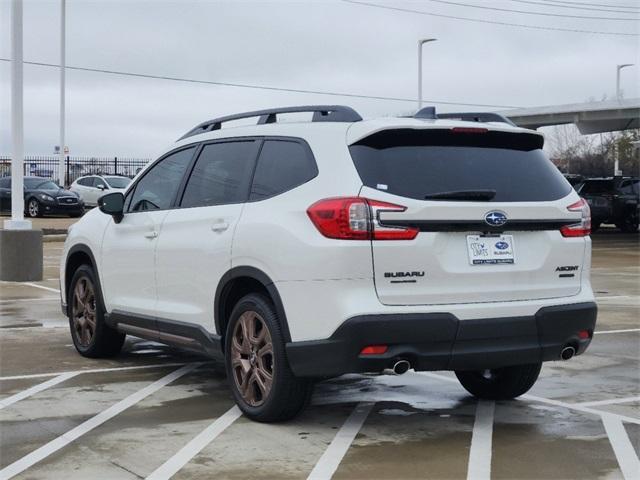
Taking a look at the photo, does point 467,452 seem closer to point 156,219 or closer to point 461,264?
point 461,264

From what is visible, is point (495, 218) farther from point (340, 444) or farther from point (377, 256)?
point (340, 444)

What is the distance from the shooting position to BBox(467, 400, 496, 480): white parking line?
17.0ft

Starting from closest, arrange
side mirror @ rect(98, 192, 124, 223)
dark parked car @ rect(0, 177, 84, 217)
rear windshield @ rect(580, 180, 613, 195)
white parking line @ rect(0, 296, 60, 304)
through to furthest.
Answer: side mirror @ rect(98, 192, 124, 223)
white parking line @ rect(0, 296, 60, 304)
dark parked car @ rect(0, 177, 84, 217)
rear windshield @ rect(580, 180, 613, 195)

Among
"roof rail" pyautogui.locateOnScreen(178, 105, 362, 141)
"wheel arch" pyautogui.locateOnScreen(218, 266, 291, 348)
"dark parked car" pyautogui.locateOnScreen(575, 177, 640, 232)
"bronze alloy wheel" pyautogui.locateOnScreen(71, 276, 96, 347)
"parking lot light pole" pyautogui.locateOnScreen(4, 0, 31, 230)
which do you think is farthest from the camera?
"dark parked car" pyautogui.locateOnScreen(575, 177, 640, 232)

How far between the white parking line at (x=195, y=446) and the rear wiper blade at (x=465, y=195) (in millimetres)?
1858

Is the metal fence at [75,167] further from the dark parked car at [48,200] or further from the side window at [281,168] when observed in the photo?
the side window at [281,168]

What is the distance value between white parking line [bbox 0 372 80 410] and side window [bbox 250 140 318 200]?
85.6 inches

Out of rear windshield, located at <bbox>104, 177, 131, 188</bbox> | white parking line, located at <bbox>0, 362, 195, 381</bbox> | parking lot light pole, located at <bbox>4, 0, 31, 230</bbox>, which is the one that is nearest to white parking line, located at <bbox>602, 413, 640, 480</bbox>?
white parking line, located at <bbox>0, 362, 195, 381</bbox>

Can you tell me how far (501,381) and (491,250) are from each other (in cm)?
145

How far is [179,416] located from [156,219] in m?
1.68

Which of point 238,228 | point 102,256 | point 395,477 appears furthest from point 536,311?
point 102,256

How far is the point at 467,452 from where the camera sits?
5.56m

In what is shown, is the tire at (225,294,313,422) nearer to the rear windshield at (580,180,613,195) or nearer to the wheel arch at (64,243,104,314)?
the wheel arch at (64,243,104,314)

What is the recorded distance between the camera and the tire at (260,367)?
233 inches
